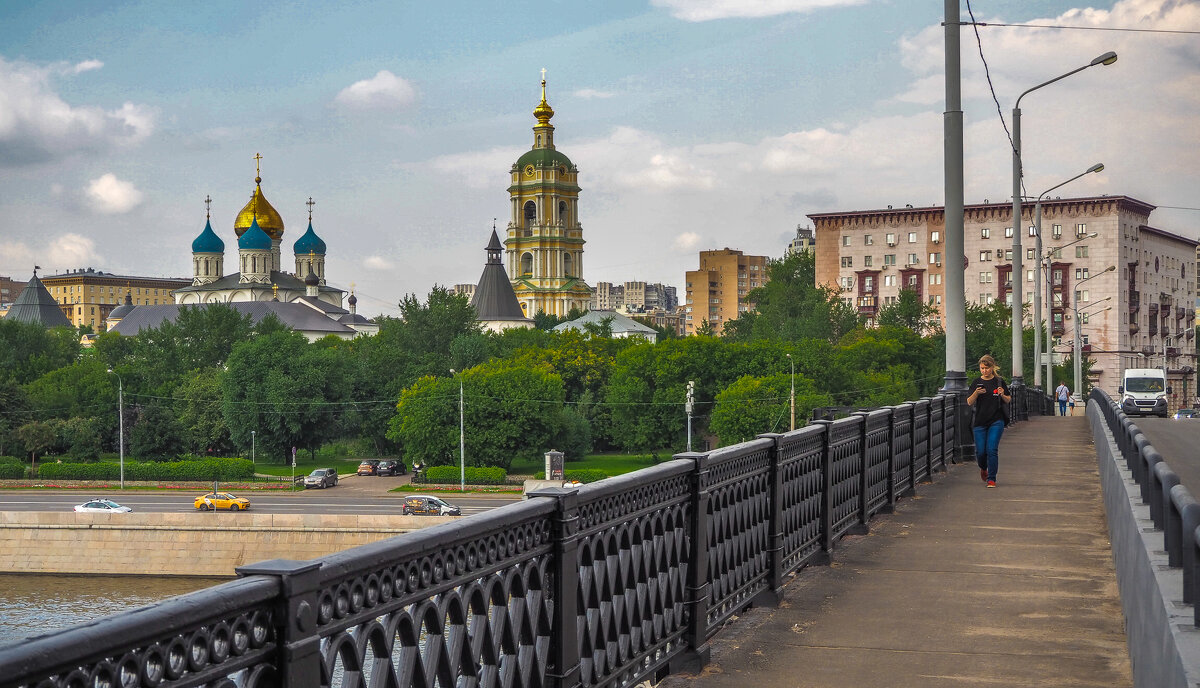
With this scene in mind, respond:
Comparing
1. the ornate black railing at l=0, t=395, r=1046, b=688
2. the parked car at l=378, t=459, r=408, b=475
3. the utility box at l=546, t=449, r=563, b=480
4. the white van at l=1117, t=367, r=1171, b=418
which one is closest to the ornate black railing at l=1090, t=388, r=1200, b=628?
the ornate black railing at l=0, t=395, r=1046, b=688

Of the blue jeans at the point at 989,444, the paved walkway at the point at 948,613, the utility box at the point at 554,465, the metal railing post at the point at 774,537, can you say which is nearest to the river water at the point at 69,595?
the utility box at the point at 554,465

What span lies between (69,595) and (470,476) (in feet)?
101

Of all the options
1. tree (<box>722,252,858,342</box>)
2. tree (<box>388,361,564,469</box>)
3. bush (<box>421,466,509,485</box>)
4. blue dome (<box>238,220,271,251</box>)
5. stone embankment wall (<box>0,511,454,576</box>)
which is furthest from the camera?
blue dome (<box>238,220,271,251</box>)

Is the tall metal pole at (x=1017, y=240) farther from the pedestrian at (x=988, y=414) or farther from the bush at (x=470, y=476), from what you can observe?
the bush at (x=470, y=476)

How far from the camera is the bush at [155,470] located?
76.9 meters

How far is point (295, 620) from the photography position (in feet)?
10.1

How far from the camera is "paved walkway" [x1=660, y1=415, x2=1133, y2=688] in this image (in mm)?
6434

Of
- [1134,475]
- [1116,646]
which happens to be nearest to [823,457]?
[1134,475]

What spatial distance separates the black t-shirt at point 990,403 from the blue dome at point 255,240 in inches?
6071

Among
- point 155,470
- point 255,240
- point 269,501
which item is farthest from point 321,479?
point 255,240

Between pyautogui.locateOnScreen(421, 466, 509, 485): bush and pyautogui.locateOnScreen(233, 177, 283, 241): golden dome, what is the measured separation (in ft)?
328

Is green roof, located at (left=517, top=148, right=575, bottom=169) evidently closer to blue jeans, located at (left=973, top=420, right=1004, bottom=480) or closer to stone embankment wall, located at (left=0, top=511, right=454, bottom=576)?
stone embankment wall, located at (left=0, top=511, right=454, bottom=576)

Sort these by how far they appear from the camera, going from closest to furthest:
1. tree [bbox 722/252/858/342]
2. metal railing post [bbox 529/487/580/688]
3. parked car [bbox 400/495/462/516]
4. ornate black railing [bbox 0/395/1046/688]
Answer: ornate black railing [bbox 0/395/1046/688]
metal railing post [bbox 529/487/580/688]
parked car [bbox 400/495/462/516]
tree [bbox 722/252/858/342]

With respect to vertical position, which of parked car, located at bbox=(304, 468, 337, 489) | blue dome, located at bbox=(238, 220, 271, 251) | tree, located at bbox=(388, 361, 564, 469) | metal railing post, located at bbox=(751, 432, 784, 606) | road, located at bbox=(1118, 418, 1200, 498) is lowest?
parked car, located at bbox=(304, 468, 337, 489)
